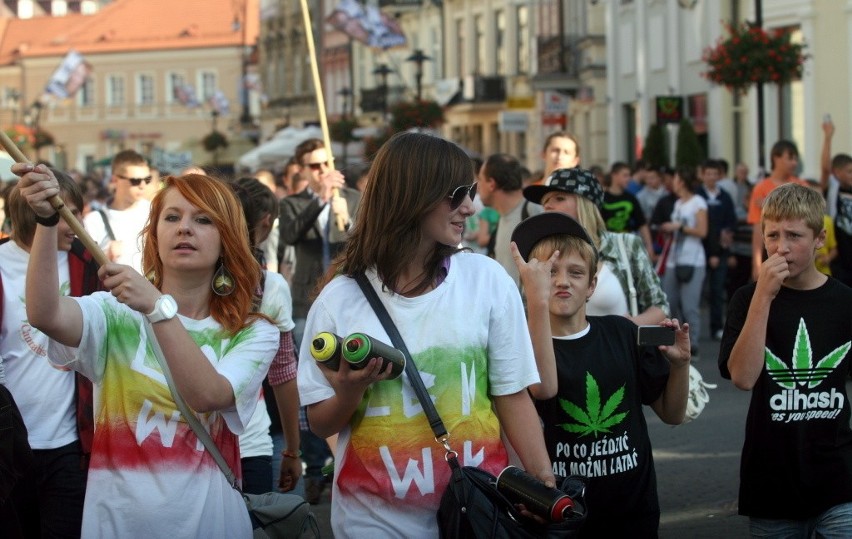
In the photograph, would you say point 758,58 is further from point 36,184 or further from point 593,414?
point 36,184

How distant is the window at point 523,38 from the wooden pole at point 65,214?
41886mm

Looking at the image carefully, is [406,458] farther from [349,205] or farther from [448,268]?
[349,205]

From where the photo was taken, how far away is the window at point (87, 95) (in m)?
107

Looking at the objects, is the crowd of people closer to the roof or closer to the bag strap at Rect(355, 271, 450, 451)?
the bag strap at Rect(355, 271, 450, 451)

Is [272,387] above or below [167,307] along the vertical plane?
below

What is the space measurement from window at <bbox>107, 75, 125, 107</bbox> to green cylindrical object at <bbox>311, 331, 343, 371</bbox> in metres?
104

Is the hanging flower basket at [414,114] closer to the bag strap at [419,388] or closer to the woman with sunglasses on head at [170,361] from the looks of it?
the woman with sunglasses on head at [170,361]

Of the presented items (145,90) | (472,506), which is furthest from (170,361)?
(145,90)

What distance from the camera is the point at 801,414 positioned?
5.41m

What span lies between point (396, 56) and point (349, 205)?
51508 millimetres

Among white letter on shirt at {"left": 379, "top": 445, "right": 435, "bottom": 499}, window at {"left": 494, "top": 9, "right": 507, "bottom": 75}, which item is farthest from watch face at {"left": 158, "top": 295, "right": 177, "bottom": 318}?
window at {"left": 494, "top": 9, "right": 507, "bottom": 75}

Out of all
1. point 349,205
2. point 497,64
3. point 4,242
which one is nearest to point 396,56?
point 497,64

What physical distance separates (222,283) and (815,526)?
7.54 feet

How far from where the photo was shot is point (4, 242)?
6172mm
